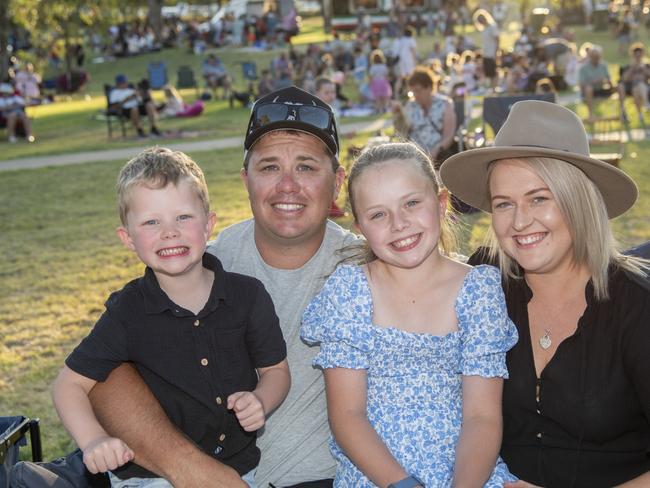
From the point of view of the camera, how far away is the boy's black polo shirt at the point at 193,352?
307 cm

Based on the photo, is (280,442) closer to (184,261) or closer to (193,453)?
(193,453)

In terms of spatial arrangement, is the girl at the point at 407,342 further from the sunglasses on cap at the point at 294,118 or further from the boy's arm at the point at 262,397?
the sunglasses on cap at the point at 294,118

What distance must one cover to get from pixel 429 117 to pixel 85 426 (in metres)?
10.4

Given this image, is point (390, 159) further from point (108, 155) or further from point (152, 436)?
point (108, 155)

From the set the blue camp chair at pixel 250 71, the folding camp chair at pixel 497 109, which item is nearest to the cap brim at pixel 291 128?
the folding camp chair at pixel 497 109

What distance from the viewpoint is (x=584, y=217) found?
3021 millimetres

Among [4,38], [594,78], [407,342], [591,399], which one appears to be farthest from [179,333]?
[4,38]

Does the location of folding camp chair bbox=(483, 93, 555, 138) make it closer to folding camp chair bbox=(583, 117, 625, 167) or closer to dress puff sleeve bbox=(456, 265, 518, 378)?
folding camp chair bbox=(583, 117, 625, 167)

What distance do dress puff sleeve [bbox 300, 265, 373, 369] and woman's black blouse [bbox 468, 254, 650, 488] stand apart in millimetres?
541

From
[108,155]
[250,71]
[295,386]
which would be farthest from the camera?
[250,71]

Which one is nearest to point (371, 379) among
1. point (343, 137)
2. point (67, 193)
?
point (67, 193)

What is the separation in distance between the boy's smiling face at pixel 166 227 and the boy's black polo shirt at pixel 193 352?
118mm

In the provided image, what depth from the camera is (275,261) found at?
11.6 ft

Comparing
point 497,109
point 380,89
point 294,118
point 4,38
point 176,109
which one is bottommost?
point 176,109
